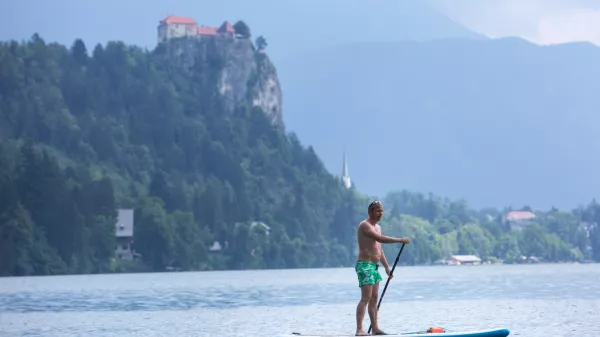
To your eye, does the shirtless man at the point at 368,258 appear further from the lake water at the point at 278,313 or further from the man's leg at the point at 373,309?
the lake water at the point at 278,313

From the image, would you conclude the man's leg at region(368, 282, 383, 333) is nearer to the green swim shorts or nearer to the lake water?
the green swim shorts

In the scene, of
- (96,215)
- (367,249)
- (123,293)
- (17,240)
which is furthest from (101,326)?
(96,215)

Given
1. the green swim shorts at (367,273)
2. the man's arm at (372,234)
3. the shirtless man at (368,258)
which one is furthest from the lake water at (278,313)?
the man's arm at (372,234)

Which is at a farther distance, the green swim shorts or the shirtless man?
the green swim shorts

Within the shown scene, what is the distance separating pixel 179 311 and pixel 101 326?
1136 centimetres

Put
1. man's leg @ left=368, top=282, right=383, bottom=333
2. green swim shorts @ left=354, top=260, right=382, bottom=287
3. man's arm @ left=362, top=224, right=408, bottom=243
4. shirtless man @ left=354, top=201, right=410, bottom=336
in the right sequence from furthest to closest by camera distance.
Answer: man's leg @ left=368, top=282, right=383, bottom=333 → green swim shorts @ left=354, top=260, right=382, bottom=287 → shirtless man @ left=354, top=201, right=410, bottom=336 → man's arm @ left=362, top=224, right=408, bottom=243

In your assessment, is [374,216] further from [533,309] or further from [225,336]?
[533,309]

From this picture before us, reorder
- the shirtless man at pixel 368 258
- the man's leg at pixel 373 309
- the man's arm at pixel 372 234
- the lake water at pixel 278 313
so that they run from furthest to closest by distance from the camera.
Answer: the lake water at pixel 278 313 → the man's leg at pixel 373 309 → the shirtless man at pixel 368 258 → the man's arm at pixel 372 234

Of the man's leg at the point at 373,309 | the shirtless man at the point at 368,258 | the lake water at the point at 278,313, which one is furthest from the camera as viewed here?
the lake water at the point at 278,313

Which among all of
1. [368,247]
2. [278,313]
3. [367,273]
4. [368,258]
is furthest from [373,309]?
[278,313]

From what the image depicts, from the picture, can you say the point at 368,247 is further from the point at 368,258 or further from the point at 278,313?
the point at 278,313

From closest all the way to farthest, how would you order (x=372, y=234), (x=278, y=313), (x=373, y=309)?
(x=372, y=234) → (x=373, y=309) → (x=278, y=313)

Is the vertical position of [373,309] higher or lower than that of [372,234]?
lower

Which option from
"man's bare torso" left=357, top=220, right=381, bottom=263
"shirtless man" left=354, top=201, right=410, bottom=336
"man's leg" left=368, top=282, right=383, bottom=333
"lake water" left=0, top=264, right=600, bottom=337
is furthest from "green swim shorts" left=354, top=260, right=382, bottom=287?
"lake water" left=0, top=264, right=600, bottom=337
